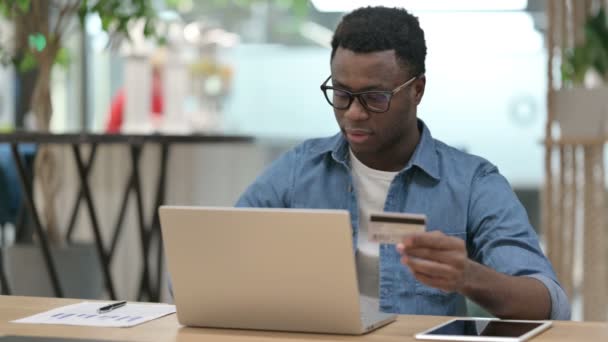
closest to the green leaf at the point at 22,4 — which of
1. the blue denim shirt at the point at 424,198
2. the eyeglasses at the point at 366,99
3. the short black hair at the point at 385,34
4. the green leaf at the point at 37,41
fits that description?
the green leaf at the point at 37,41

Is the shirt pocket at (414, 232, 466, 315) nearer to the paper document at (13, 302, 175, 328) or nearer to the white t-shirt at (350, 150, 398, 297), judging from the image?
the white t-shirt at (350, 150, 398, 297)

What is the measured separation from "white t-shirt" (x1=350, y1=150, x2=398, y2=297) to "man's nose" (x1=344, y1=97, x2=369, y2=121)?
21cm

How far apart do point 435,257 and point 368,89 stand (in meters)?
0.51

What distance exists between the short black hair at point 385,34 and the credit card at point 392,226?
558 mm

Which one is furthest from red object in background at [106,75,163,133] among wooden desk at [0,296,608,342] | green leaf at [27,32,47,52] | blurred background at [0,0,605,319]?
wooden desk at [0,296,608,342]

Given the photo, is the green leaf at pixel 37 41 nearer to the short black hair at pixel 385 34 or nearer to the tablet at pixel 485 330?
the short black hair at pixel 385 34

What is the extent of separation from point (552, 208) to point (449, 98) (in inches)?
39.7

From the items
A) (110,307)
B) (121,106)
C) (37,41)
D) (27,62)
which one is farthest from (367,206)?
(121,106)

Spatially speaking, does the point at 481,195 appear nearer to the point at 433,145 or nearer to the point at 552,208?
the point at 433,145

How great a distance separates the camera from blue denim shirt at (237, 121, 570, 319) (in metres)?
1.91

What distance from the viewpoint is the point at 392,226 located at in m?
1.44

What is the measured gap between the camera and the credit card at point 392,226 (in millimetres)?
1427

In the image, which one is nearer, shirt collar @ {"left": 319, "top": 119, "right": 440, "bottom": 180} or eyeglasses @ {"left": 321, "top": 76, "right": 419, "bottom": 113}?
eyeglasses @ {"left": 321, "top": 76, "right": 419, "bottom": 113}

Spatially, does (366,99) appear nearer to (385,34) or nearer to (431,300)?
(385,34)
